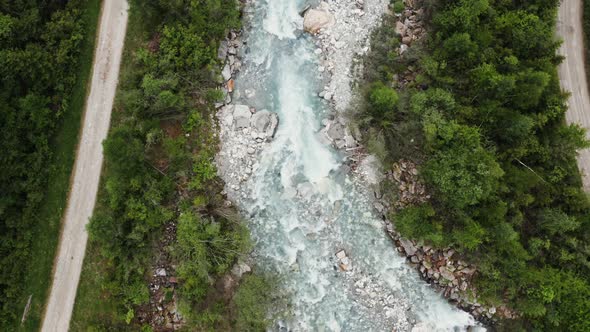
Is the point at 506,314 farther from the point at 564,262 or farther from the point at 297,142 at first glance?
the point at 297,142

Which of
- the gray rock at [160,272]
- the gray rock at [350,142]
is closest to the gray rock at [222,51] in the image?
the gray rock at [350,142]

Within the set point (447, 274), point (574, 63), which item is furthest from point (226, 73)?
point (574, 63)

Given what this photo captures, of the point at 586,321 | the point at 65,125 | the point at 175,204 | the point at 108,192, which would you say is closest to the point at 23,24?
the point at 65,125

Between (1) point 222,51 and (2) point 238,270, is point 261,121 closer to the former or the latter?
(1) point 222,51

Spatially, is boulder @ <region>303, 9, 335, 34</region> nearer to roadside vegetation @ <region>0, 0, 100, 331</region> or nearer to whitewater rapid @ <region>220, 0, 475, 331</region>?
whitewater rapid @ <region>220, 0, 475, 331</region>

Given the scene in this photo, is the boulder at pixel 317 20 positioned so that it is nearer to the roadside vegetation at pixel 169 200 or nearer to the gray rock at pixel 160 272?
the roadside vegetation at pixel 169 200

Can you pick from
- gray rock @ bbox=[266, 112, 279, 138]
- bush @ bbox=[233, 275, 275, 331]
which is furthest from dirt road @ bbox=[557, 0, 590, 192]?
bush @ bbox=[233, 275, 275, 331]
